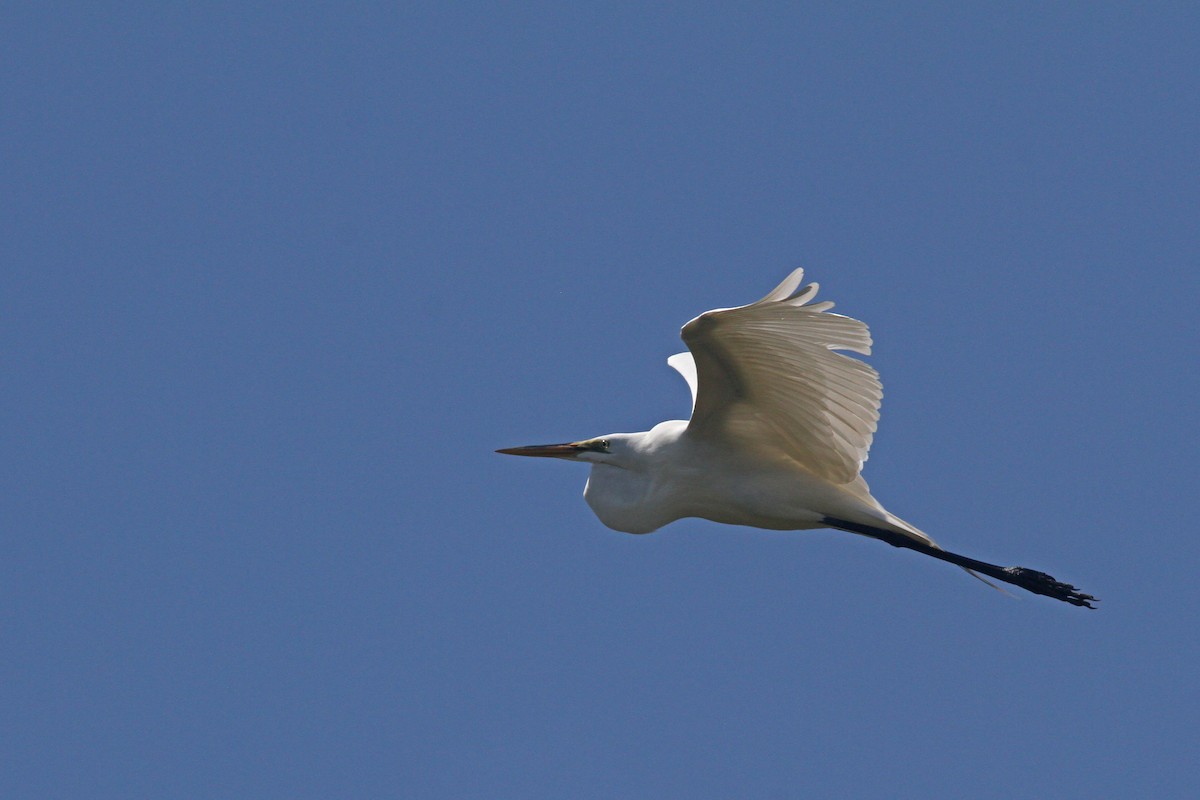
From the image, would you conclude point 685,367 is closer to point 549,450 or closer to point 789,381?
point 549,450

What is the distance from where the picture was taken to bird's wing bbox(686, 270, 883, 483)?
6.78m

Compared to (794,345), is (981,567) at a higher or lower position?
lower

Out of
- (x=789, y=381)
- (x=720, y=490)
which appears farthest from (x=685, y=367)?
(x=789, y=381)

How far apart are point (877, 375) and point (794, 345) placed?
515 millimetres

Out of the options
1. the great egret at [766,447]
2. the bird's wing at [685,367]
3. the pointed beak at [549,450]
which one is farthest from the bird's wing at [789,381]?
the bird's wing at [685,367]

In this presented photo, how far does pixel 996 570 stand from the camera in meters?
7.94

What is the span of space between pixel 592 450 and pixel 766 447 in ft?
3.90

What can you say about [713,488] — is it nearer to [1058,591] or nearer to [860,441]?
[860,441]

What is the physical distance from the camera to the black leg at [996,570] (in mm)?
7898

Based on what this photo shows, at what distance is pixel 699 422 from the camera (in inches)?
307

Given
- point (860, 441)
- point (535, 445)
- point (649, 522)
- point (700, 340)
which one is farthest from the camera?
point (535, 445)

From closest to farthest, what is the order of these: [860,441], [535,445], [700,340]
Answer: [700,340] → [860,441] → [535,445]

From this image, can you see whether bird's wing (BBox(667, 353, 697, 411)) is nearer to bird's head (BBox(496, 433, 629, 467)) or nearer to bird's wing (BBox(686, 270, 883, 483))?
bird's head (BBox(496, 433, 629, 467))

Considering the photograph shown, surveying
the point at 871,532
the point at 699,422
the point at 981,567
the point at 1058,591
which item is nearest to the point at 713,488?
the point at 699,422
